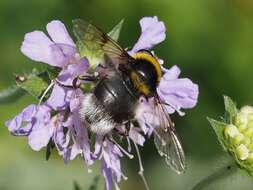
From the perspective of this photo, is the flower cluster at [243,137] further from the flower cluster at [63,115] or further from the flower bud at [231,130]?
the flower cluster at [63,115]

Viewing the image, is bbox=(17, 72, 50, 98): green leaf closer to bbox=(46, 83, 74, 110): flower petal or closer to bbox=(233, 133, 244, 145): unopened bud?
bbox=(46, 83, 74, 110): flower petal

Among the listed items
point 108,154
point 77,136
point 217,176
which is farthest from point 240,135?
point 77,136

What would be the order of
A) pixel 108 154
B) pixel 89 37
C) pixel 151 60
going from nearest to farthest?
pixel 89 37 → pixel 151 60 → pixel 108 154

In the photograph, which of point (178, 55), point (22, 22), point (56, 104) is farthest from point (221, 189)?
point (22, 22)

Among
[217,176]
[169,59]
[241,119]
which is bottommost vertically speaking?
[169,59]

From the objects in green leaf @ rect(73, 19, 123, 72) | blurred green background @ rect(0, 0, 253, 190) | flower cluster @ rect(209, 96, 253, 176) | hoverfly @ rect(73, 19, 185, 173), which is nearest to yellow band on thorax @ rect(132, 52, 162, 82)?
hoverfly @ rect(73, 19, 185, 173)

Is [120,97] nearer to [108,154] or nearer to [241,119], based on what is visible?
[108,154]
